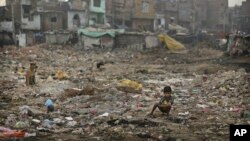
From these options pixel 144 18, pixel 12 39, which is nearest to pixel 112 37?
pixel 12 39

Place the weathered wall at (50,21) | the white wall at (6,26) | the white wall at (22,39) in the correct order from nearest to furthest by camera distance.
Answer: the white wall at (22,39) → the white wall at (6,26) → the weathered wall at (50,21)

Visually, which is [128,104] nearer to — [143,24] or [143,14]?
[143,14]

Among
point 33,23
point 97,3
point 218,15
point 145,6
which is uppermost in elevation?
point 97,3

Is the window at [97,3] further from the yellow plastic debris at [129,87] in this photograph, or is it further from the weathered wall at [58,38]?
the yellow plastic debris at [129,87]

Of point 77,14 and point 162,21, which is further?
point 162,21

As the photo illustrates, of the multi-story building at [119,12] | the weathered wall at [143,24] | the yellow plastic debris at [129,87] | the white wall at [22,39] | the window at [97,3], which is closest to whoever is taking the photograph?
the yellow plastic debris at [129,87]

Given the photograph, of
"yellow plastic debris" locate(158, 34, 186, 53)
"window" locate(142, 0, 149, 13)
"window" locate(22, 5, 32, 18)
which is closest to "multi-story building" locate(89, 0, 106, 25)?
"window" locate(142, 0, 149, 13)

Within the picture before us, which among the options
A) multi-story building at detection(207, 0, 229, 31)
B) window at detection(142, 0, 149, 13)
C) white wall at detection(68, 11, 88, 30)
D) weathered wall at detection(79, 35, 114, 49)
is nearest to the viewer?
weathered wall at detection(79, 35, 114, 49)

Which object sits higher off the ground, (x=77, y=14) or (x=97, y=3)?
(x=97, y=3)

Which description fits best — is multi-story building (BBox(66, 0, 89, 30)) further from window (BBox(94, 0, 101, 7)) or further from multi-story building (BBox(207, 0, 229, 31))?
multi-story building (BBox(207, 0, 229, 31))

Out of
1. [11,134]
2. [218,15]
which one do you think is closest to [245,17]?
[218,15]

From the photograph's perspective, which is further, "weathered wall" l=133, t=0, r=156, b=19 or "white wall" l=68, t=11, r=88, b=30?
"weathered wall" l=133, t=0, r=156, b=19

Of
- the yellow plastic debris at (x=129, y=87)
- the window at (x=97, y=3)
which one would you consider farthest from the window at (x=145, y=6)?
the yellow plastic debris at (x=129, y=87)

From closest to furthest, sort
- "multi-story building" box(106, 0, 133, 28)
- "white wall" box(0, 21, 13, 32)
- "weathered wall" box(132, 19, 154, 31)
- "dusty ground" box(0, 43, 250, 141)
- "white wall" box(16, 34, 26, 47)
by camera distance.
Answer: "dusty ground" box(0, 43, 250, 141), "white wall" box(16, 34, 26, 47), "white wall" box(0, 21, 13, 32), "multi-story building" box(106, 0, 133, 28), "weathered wall" box(132, 19, 154, 31)
